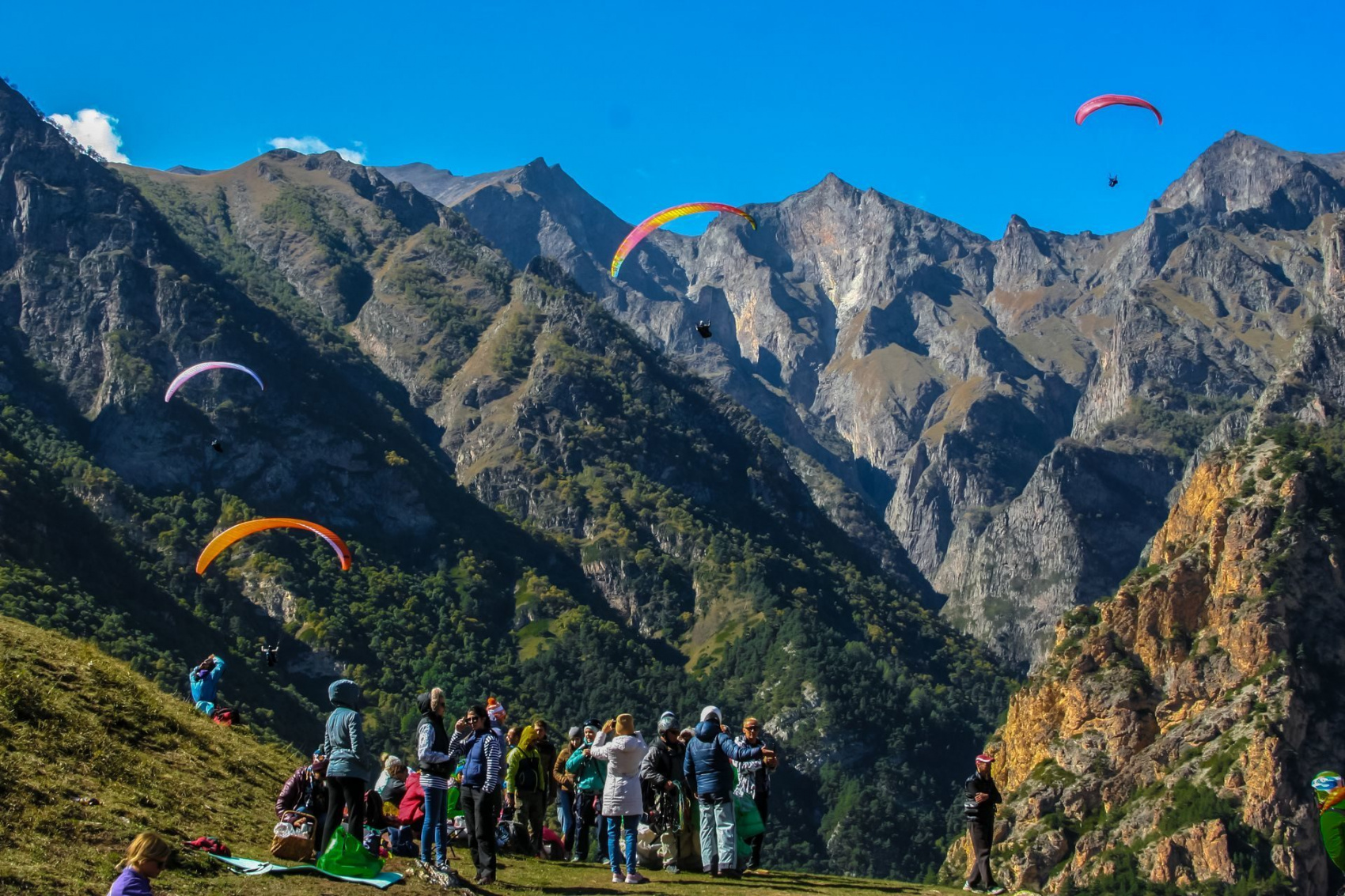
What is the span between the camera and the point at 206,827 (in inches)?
1129

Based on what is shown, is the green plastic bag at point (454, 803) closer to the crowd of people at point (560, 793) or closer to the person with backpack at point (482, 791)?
the crowd of people at point (560, 793)

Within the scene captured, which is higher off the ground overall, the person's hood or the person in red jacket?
the person's hood

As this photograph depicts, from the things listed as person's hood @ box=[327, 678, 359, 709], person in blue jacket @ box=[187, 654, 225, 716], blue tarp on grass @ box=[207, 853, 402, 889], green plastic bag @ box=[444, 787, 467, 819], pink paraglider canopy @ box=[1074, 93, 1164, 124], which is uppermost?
pink paraglider canopy @ box=[1074, 93, 1164, 124]

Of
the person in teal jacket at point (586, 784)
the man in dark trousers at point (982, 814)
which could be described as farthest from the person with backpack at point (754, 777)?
the man in dark trousers at point (982, 814)

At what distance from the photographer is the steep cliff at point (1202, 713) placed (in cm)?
14562

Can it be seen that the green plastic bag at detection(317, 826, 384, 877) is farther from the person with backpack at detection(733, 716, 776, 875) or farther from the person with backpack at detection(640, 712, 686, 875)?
the person with backpack at detection(733, 716, 776, 875)

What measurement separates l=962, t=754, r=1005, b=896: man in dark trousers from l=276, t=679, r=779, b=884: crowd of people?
460 cm

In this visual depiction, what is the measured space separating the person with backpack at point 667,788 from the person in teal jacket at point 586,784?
152 cm

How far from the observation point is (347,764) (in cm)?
2697

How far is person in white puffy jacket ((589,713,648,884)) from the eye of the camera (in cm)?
3048

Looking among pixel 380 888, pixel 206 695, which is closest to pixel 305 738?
pixel 206 695

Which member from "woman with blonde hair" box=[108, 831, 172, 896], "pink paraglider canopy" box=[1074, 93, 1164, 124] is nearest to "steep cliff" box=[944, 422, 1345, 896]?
"pink paraglider canopy" box=[1074, 93, 1164, 124]

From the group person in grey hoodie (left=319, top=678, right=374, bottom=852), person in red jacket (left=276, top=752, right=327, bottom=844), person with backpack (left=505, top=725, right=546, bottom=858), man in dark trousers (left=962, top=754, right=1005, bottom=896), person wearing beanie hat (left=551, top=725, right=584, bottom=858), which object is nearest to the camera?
person in grey hoodie (left=319, top=678, right=374, bottom=852)

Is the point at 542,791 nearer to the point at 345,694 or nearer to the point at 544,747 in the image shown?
the point at 544,747
